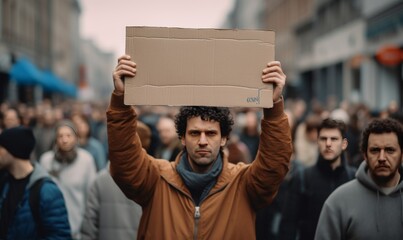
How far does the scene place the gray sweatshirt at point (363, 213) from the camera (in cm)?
438

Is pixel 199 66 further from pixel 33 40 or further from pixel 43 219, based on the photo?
pixel 33 40

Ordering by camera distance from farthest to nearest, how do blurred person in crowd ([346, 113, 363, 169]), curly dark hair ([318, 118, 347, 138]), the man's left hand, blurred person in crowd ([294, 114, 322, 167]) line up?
blurred person in crowd ([346, 113, 363, 169]) < blurred person in crowd ([294, 114, 322, 167]) < curly dark hair ([318, 118, 347, 138]) < the man's left hand

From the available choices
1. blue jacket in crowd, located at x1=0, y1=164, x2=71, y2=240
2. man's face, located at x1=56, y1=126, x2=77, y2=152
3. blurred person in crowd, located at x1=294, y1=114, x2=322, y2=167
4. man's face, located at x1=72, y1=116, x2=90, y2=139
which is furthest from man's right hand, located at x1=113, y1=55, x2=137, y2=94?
man's face, located at x1=72, y1=116, x2=90, y2=139

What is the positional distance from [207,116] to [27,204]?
1660 mm

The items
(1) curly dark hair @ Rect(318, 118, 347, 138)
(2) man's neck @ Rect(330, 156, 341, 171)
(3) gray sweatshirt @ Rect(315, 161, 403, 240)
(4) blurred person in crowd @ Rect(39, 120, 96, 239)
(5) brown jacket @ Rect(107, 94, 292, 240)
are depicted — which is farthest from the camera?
(4) blurred person in crowd @ Rect(39, 120, 96, 239)

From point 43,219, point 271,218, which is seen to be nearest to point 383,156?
point 43,219

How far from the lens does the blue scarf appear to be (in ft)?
13.6

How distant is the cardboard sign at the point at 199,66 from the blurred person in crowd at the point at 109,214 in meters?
2.37

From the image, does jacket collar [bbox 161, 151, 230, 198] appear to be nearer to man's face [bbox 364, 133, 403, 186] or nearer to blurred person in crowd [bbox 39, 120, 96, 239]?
man's face [bbox 364, 133, 403, 186]

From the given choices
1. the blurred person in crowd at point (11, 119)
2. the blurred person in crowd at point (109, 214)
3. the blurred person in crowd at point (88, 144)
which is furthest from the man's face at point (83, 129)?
the blurred person in crowd at point (109, 214)

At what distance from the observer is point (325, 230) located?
4.51 m

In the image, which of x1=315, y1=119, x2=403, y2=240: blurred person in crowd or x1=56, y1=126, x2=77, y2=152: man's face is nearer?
x1=315, y1=119, x2=403, y2=240: blurred person in crowd

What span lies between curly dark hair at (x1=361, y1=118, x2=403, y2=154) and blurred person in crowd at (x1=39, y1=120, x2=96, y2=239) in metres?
4.08

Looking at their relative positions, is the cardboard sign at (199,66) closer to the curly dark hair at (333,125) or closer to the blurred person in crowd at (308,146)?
the curly dark hair at (333,125)
